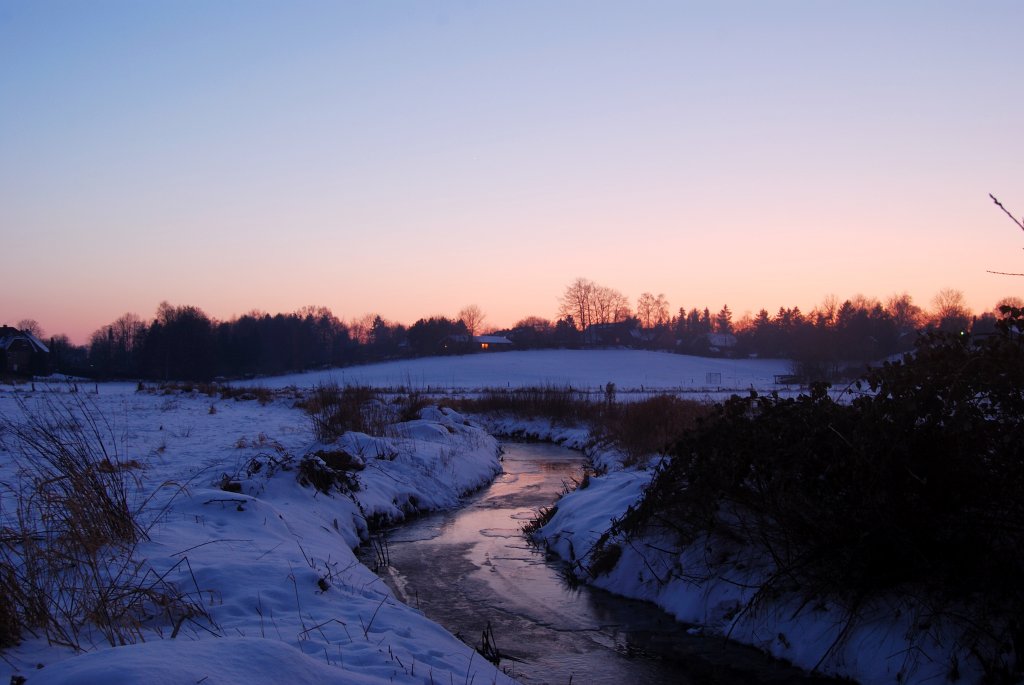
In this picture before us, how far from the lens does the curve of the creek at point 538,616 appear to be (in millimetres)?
5562

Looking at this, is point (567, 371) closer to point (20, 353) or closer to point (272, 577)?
point (20, 353)

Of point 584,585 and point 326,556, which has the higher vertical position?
point 326,556

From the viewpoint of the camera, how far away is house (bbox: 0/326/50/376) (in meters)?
54.2

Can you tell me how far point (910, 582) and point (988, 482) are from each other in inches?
39.4

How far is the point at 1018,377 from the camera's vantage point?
4762mm

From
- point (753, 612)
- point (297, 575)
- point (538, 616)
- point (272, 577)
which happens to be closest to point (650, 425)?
point (538, 616)

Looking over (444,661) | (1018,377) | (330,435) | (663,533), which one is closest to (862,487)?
(1018,377)

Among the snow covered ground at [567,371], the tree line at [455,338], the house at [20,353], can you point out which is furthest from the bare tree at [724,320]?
the house at [20,353]

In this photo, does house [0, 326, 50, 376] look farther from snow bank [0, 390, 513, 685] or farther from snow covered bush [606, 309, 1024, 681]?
snow covered bush [606, 309, 1024, 681]

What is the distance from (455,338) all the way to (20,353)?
50991 mm

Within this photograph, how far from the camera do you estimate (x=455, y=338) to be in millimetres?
96000

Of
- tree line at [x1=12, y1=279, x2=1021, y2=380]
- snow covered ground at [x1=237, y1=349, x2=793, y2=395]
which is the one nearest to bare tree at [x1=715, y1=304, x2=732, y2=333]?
tree line at [x1=12, y1=279, x2=1021, y2=380]

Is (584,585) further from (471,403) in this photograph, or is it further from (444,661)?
(471,403)

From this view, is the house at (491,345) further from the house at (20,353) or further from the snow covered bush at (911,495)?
the snow covered bush at (911,495)
